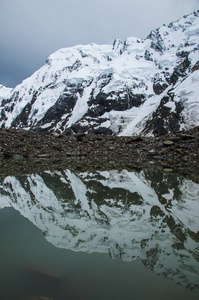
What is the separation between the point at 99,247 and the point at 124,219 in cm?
150

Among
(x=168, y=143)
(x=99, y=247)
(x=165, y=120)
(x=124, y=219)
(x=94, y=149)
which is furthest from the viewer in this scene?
(x=165, y=120)

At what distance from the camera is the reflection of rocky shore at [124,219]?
3.54 metres

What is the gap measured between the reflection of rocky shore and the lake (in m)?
0.01

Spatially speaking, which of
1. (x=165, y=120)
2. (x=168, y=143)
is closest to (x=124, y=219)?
(x=168, y=143)

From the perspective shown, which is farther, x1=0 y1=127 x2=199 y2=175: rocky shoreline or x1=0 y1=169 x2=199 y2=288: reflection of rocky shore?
x1=0 y1=127 x2=199 y2=175: rocky shoreline

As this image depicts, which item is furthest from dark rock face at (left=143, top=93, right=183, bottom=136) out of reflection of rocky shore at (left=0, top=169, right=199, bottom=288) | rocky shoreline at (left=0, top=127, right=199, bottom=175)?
reflection of rocky shore at (left=0, top=169, right=199, bottom=288)

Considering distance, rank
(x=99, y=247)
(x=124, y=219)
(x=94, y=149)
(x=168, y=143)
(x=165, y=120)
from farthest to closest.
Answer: (x=165, y=120) < (x=94, y=149) < (x=168, y=143) < (x=124, y=219) < (x=99, y=247)

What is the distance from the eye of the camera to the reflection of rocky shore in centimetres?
354

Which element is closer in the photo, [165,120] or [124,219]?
[124,219]

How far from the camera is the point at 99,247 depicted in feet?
12.4

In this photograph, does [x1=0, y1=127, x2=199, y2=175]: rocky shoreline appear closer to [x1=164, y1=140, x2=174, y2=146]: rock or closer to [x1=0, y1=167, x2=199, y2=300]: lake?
[x1=164, y1=140, x2=174, y2=146]: rock

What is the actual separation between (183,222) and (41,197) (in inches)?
164

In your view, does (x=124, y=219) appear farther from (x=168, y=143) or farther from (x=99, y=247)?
(x=168, y=143)

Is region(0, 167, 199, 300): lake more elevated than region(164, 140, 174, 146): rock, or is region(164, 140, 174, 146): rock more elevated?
region(164, 140, 174, 146): rock
